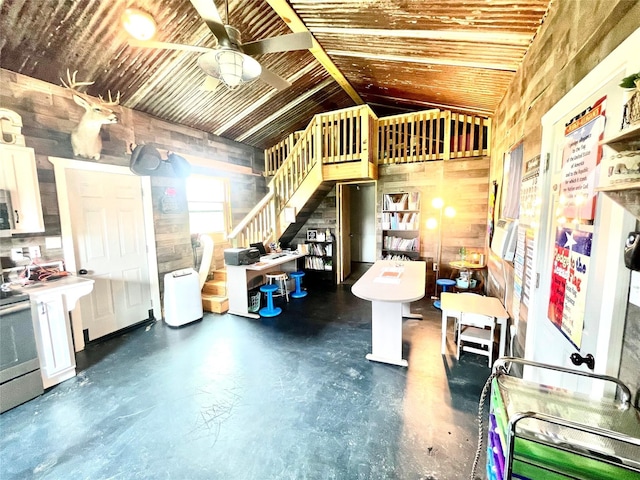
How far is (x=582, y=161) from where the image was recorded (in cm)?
139

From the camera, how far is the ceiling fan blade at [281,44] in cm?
214

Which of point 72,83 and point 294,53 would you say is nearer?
point 72,83

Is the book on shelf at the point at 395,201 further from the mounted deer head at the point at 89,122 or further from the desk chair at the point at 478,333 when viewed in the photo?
the mounted deer head at the point at 89,122

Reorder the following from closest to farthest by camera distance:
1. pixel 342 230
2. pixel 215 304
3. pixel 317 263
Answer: pixel 215 304 → pixel 342 230 → pixel 317 263

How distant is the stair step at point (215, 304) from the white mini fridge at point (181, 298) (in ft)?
1.03

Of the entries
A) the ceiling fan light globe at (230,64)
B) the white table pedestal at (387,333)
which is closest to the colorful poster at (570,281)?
the white table pedestal at (387,333)

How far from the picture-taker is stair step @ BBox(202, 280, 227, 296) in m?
4.40

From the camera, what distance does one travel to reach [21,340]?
7.30ft

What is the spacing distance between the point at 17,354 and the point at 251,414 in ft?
6.56

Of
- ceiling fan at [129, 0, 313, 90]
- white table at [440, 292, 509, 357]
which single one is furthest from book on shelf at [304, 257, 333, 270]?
ceiling fan at [129, 0, 313, 90]

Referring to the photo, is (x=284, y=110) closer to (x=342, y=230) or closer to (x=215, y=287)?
(x=342, y=230)

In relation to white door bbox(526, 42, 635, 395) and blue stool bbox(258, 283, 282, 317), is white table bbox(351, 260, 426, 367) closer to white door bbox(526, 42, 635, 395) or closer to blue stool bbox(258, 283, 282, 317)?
white door bbox(526, 42, 635, 395)

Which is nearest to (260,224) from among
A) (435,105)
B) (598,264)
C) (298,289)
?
(298,289)

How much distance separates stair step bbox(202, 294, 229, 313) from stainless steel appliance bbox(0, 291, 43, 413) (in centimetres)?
205
